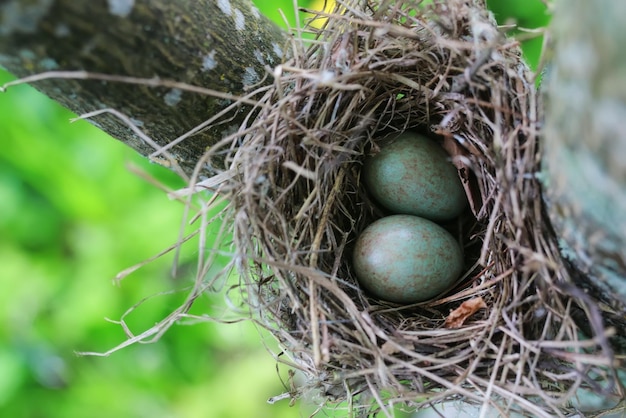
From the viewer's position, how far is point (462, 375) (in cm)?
74

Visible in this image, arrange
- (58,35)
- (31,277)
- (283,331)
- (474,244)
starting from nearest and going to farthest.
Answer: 1. (58,35)
2. (283,331)
3. (474,244)
4. (31,277)

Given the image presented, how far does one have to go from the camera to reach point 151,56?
0.65 metres

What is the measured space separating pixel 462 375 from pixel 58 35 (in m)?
0.64

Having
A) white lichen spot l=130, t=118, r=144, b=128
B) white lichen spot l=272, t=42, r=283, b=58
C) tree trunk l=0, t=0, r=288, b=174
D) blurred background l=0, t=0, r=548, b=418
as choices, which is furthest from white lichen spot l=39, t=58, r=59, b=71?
blurred background l=0, t=0, r=548, b=418

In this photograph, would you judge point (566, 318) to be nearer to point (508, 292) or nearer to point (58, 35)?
point (508, 292)

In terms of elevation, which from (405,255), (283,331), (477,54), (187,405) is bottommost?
(187,405)

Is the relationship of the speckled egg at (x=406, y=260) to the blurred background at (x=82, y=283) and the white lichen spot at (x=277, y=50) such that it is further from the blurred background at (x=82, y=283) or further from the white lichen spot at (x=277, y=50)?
the blurred background at (x=82, y=283)

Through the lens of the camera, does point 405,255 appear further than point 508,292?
Yes

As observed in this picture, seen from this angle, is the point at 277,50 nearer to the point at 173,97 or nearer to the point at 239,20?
the point at 239,20

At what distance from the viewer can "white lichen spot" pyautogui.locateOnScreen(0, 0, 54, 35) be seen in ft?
1.79

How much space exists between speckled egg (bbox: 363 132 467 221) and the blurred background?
0.66 m

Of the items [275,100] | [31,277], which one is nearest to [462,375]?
[275,100]

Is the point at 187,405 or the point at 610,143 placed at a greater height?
the point at 610,143

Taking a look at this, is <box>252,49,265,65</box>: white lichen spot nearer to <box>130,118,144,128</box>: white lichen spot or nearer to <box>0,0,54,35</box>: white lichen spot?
<box>130,118,144,128</box>: white lichen spot
